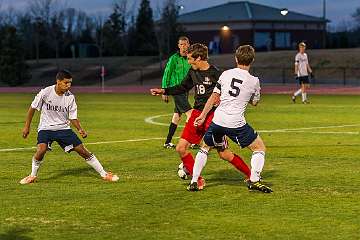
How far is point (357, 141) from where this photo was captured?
679 inches

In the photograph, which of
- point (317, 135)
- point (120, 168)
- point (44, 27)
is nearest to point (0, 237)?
point (120, 168)

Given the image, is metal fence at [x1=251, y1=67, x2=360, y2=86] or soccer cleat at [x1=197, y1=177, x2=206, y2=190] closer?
soccer cleat at [x1=197, y1=177, x2=206, y2=190]

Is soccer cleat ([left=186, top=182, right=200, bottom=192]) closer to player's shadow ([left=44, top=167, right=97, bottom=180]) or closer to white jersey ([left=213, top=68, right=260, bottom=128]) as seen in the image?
white jersey ([left=213, top=68, right=260, bottom=128])

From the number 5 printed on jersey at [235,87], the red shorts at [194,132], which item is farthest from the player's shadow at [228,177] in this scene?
the number 5 printed on jersey at [235,87]

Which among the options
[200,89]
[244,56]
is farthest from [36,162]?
[244,56]

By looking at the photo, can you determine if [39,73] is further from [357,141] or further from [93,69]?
[357,141]

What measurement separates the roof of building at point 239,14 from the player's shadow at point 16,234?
92.7 metres

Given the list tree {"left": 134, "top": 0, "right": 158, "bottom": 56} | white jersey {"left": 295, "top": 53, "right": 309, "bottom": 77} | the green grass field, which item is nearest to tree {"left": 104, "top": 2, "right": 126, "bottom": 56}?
tree {"left": 134, "top": 0, "right": 158, "bottom": 56}

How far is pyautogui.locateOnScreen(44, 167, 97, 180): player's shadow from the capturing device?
40.9ft

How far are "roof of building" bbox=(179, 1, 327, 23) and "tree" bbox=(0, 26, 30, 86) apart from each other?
33.8 metres

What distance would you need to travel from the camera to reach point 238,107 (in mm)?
10469

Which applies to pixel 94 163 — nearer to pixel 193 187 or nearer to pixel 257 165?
pixel 193 187

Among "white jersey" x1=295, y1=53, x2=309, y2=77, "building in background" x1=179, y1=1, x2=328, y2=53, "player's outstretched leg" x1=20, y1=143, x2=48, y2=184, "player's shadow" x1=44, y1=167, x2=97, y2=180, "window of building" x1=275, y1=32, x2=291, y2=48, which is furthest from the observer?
"window of building" x1=275, y1=32, x2=291, y2=48

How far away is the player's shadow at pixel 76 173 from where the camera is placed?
40.9 feet
